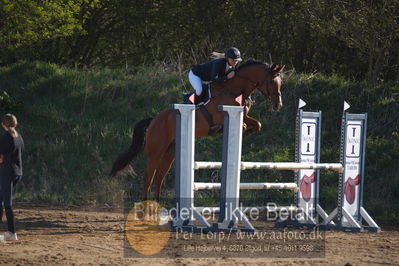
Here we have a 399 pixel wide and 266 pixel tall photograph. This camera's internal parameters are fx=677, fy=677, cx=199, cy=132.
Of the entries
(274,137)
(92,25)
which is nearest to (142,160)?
(274,137)

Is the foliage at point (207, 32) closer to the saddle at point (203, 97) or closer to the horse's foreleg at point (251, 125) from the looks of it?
the saddle at point (203, 97)

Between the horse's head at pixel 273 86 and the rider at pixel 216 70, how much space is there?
483mm

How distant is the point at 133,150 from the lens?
31.3ft

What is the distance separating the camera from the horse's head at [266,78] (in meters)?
9.31

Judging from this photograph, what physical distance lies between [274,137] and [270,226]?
4313 mm

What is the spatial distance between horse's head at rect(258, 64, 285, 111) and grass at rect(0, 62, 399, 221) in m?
2.10

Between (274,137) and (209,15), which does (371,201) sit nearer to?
(274,137)

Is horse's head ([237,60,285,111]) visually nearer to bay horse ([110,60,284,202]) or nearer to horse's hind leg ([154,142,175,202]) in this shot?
bay horse ([110,60,284,202])

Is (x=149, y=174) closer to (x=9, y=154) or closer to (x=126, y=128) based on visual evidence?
(x=9, y=154)

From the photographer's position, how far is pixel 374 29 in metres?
14.1

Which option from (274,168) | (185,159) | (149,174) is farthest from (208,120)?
(185,159)

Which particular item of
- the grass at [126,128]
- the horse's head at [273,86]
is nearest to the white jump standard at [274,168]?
the horse's head at [273,86]

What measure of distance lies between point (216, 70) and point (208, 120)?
689mm

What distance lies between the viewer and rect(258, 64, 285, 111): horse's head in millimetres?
9305
